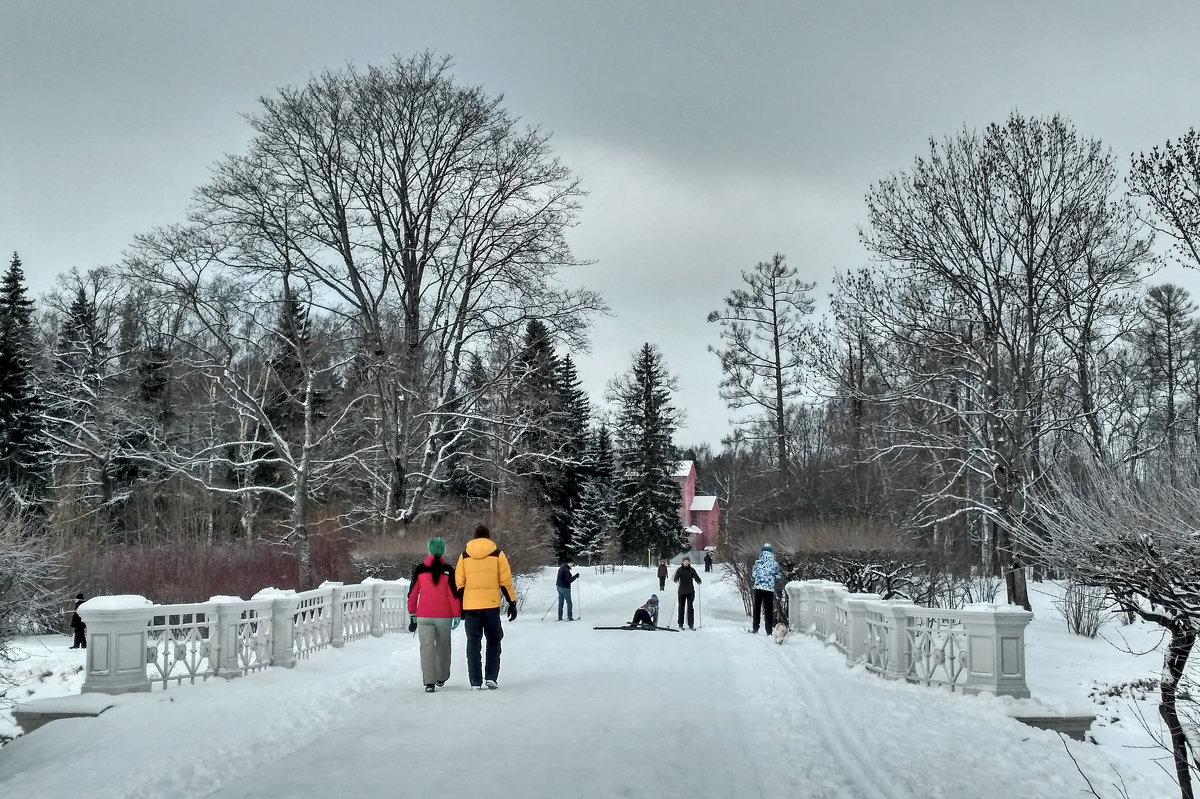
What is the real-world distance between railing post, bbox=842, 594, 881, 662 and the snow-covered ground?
10.9 inches

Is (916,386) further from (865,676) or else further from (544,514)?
(544,514)

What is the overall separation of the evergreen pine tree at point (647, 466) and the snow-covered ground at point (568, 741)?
174ft

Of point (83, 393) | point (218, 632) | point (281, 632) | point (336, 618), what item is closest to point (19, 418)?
point (83, 393)

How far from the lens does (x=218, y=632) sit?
11141mm

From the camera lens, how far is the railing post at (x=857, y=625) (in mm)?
12984

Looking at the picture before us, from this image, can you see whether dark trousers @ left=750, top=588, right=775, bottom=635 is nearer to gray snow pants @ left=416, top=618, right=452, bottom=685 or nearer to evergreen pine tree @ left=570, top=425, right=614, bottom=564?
gray snow pants @ left=416, top=618, right=452, bottom=685

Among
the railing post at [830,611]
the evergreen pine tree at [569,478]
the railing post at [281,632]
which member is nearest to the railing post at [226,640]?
the railing post at [281,632]

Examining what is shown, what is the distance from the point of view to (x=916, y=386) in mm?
22656

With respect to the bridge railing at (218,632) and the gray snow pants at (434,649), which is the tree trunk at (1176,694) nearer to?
the gray snow pants at (434,649)

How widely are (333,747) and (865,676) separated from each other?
685cm

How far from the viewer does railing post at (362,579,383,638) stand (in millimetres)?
17766

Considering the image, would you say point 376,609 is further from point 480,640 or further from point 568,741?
point 568,741

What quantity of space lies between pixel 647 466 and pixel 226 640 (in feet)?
181

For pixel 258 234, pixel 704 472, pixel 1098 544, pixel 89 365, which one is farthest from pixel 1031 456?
pixel 704 472
